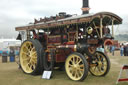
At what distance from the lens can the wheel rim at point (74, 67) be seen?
266 inches

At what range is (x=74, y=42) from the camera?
7.44m

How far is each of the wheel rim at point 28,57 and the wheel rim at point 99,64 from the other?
262 cm

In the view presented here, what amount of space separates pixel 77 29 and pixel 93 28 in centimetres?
63

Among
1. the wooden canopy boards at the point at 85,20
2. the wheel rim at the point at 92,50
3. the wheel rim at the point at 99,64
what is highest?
the wooden canopy boards at the point at 85,20

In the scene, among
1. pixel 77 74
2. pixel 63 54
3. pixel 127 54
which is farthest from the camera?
pixel 127 54

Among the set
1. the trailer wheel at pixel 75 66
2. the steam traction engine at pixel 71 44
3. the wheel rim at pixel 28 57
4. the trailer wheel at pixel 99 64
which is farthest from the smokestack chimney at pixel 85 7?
the trailer wheel at pixel 75 66

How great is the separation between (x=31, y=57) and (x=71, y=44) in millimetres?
2189

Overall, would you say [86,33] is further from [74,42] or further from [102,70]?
[102,70]

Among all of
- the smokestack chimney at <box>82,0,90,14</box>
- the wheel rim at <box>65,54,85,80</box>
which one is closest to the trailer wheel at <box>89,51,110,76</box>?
the wheel rim at <box>65,54,85,80</box>

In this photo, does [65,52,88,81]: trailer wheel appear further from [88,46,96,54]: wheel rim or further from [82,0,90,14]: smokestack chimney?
[82,0,90,14]: smokestack chimney

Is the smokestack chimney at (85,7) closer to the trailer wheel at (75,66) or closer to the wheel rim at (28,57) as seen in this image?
the wheel rim at (28,57)

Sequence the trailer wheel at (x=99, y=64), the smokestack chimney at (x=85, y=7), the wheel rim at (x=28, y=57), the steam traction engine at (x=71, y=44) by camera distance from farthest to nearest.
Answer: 1. the smokestack chimney at (x=85, y=7)
2. the wheel rim at (x=28, y=57)
3. the trailer wheel at (x=99, y=64)
4. the steam traction engine at (x=71, y=44)

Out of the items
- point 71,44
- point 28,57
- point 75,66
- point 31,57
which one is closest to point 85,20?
point 71,44

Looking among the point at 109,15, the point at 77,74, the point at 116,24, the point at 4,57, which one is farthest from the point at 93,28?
the point at 4,57
